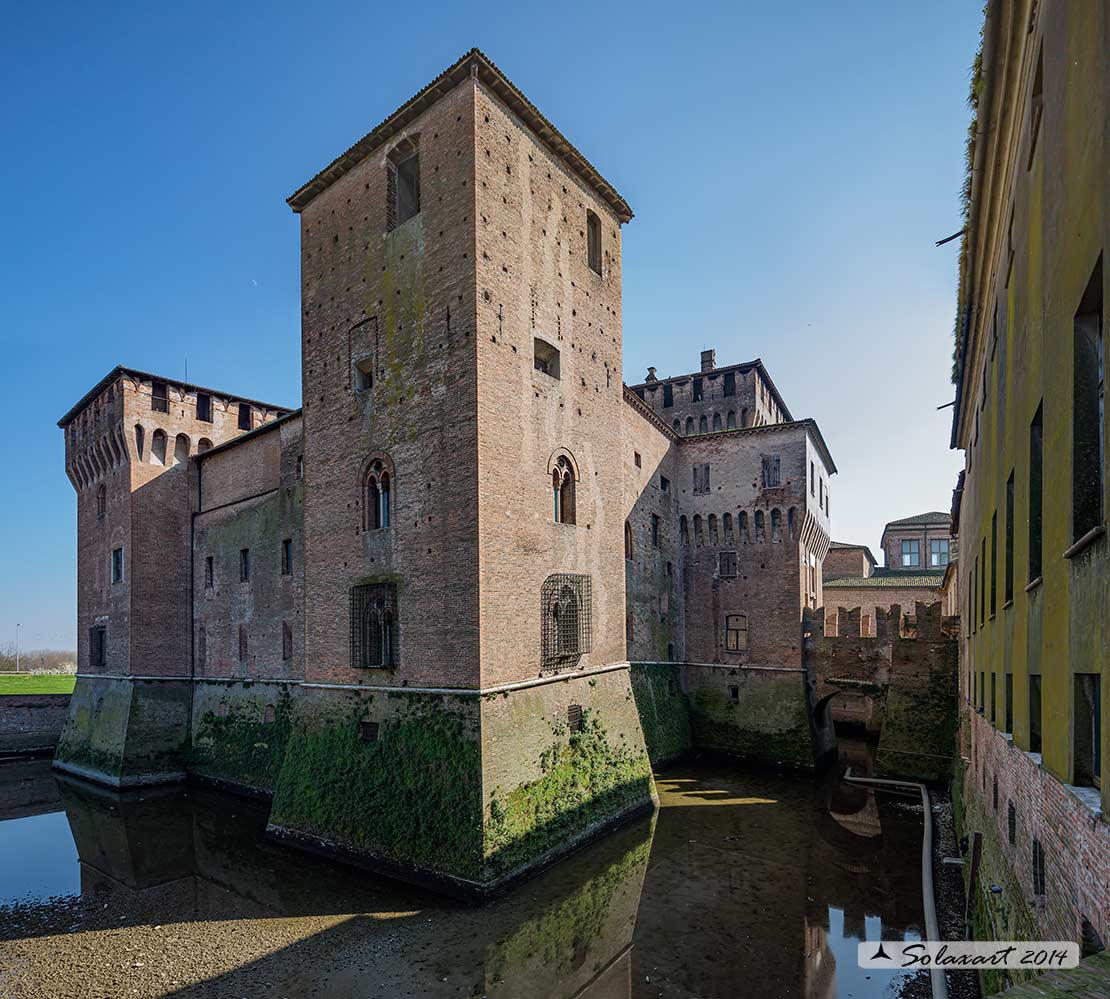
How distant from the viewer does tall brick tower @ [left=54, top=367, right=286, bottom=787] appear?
23469mm

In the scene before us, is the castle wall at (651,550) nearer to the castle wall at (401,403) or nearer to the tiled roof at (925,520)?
the castle wall at (401,403)

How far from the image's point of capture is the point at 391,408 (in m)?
15.8

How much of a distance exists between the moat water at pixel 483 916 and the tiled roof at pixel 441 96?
1748cm

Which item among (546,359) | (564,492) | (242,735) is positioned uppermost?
(546,359)

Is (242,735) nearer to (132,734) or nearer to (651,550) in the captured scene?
(132,734)

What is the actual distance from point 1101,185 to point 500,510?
11509mm

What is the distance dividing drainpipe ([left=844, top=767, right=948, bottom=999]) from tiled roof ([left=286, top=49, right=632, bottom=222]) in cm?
1873

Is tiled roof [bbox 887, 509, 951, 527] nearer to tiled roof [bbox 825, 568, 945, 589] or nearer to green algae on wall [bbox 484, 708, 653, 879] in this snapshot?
tiled roof [bbox 825, 568, 945, 589]

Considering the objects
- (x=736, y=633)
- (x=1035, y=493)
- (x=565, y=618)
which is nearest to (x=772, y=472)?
(x=736, y=633)

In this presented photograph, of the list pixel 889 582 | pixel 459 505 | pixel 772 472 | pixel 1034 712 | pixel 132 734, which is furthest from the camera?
pixel 889 582

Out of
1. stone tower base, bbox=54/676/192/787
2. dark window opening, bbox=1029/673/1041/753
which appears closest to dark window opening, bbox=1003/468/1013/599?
dark window opening, bbox=1029/673/1041/753

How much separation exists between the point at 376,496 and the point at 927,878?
14.7m

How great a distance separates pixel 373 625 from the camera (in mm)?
15477

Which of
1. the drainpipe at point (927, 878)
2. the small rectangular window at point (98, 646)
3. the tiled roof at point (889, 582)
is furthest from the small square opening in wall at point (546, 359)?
the tiled roof at point (889, 582)
